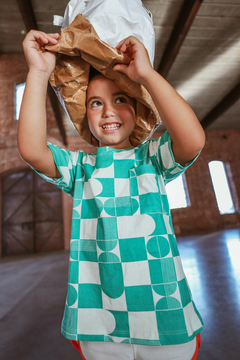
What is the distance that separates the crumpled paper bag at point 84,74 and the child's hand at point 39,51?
24mm

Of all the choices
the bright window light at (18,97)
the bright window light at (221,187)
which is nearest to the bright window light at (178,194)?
the bright window light at (221,187)

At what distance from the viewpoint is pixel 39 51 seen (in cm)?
67

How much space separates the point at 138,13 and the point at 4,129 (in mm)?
6917

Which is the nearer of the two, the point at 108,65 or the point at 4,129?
the point at 108,65

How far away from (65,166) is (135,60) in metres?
0.41

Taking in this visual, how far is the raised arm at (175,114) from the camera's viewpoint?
584 mm

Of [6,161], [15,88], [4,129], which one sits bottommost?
[6,161]

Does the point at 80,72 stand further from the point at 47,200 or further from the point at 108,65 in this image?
the point at 47,200

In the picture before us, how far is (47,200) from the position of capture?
6879 millimetres

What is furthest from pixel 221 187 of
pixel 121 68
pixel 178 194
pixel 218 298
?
pixel 121 68

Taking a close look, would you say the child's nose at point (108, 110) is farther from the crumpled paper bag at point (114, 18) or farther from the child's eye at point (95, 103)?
the crumpled paper bag at point (114, 18)

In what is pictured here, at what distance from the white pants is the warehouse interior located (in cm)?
112

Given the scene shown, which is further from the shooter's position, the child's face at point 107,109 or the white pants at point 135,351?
the child's face at point 107,109

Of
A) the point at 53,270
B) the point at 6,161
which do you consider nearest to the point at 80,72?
the point at 53,270
